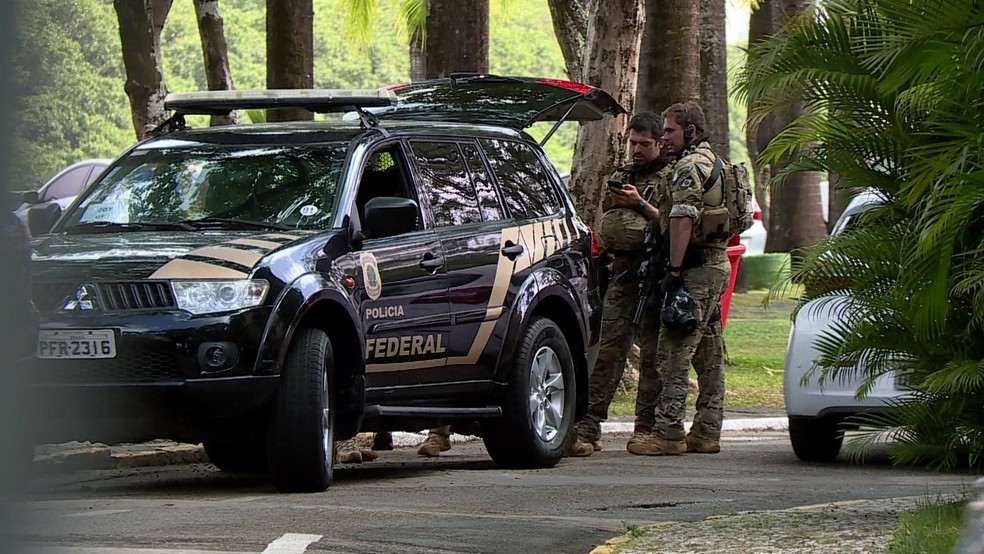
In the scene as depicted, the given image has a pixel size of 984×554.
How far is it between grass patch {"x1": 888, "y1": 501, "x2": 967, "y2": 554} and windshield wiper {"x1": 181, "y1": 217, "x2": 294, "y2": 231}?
10.9 feet

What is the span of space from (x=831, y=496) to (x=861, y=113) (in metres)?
2.22

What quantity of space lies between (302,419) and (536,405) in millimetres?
2462

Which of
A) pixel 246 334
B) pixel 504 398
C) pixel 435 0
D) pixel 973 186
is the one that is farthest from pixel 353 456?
pixel 435 0

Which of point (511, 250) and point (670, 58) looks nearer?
point (511, 250)

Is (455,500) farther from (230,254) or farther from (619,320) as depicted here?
(619,320)

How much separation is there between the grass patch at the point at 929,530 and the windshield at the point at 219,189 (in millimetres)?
3297

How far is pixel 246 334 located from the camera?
6613 millimetres

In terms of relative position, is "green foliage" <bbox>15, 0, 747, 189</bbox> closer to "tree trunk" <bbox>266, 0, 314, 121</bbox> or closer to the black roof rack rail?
the black roof rack rail

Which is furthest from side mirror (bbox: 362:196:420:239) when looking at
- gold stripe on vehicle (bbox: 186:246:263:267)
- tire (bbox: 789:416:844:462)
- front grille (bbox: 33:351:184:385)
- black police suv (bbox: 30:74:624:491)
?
tire (bbox: 789:416:844:462)

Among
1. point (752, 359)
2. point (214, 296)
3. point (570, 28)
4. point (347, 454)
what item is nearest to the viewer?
point (214, 296)

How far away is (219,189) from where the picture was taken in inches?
307

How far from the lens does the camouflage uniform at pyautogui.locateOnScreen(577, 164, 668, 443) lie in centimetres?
1006

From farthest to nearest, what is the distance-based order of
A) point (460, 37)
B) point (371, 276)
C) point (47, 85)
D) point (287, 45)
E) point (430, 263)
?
point (460, 37) < point (287, 45) < point (430, 263) < point (371, 276) < point (47, 85)

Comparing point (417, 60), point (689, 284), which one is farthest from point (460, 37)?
point (417, 60)
